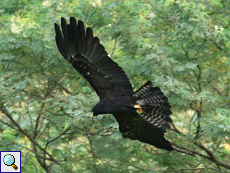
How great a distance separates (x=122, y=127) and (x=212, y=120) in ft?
4.32

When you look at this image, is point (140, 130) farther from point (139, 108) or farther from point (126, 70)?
point (126, 70)

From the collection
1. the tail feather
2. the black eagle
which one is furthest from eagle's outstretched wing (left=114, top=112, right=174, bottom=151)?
the tail feather

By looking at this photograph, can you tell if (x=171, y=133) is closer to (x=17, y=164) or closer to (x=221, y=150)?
(x=221, y=150)

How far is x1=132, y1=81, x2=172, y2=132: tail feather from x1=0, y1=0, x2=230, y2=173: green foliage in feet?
1.22

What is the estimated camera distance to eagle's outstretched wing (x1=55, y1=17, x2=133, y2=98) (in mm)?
5414

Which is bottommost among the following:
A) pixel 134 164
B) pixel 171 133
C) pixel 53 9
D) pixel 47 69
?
pixel 134 164

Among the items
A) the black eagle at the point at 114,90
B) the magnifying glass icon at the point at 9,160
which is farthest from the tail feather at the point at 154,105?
the magnifying glass icon at the point at 9,160

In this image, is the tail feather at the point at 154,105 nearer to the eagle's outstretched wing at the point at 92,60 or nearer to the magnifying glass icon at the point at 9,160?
the eagle's outstretched wing at the point at 92,60

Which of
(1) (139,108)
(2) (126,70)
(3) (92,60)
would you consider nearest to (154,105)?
(1) (139,108)

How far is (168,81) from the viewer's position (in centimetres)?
580

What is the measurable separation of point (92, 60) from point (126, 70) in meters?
1.12

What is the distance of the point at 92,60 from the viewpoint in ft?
18.4

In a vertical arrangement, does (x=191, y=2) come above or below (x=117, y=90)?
above

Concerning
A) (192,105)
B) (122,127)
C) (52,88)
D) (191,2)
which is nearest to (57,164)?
(52,88)
